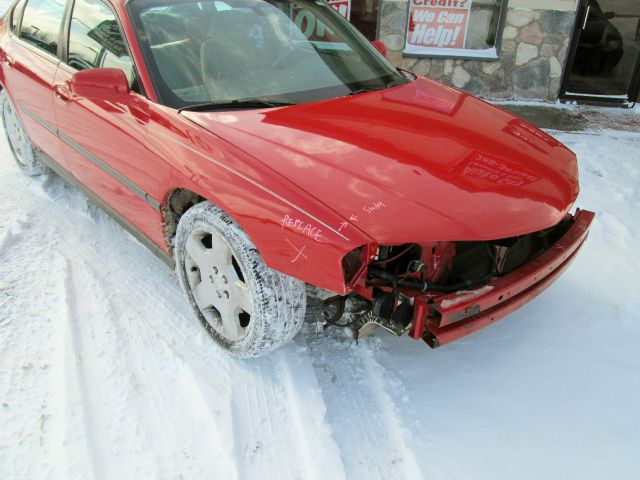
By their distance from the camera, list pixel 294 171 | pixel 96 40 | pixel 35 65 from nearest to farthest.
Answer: pixel 294 171, pixel 96 40, pixel 35 65

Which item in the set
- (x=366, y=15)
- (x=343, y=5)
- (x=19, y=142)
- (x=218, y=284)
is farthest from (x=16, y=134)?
(x=366, y=15)

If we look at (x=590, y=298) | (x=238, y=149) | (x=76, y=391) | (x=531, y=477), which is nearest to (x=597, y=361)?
(x=590, y=298)

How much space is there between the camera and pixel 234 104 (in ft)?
8.09

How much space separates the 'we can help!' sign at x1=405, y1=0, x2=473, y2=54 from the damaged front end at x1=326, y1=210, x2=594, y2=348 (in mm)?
4753

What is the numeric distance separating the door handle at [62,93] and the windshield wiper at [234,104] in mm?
1026

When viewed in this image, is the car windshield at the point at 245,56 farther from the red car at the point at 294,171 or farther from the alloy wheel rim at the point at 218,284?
the alloy wheel rim at the point at 218,284

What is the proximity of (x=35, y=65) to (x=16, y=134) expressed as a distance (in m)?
1.05

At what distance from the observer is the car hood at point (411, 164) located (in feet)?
6.36

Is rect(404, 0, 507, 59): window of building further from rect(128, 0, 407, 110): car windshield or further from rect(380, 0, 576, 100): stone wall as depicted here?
rect(128, 0, 407, 110): car windshield

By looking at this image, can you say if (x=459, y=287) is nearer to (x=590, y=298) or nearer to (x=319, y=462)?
(x=319, y=462)

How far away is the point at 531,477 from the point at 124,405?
1.65 metres

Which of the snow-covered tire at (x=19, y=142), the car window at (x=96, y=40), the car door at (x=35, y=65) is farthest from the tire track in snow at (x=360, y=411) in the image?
the snow-covered tire at (x=19, y=142)

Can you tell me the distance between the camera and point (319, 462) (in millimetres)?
1973

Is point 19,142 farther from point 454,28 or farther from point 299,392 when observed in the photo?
point 454,28
